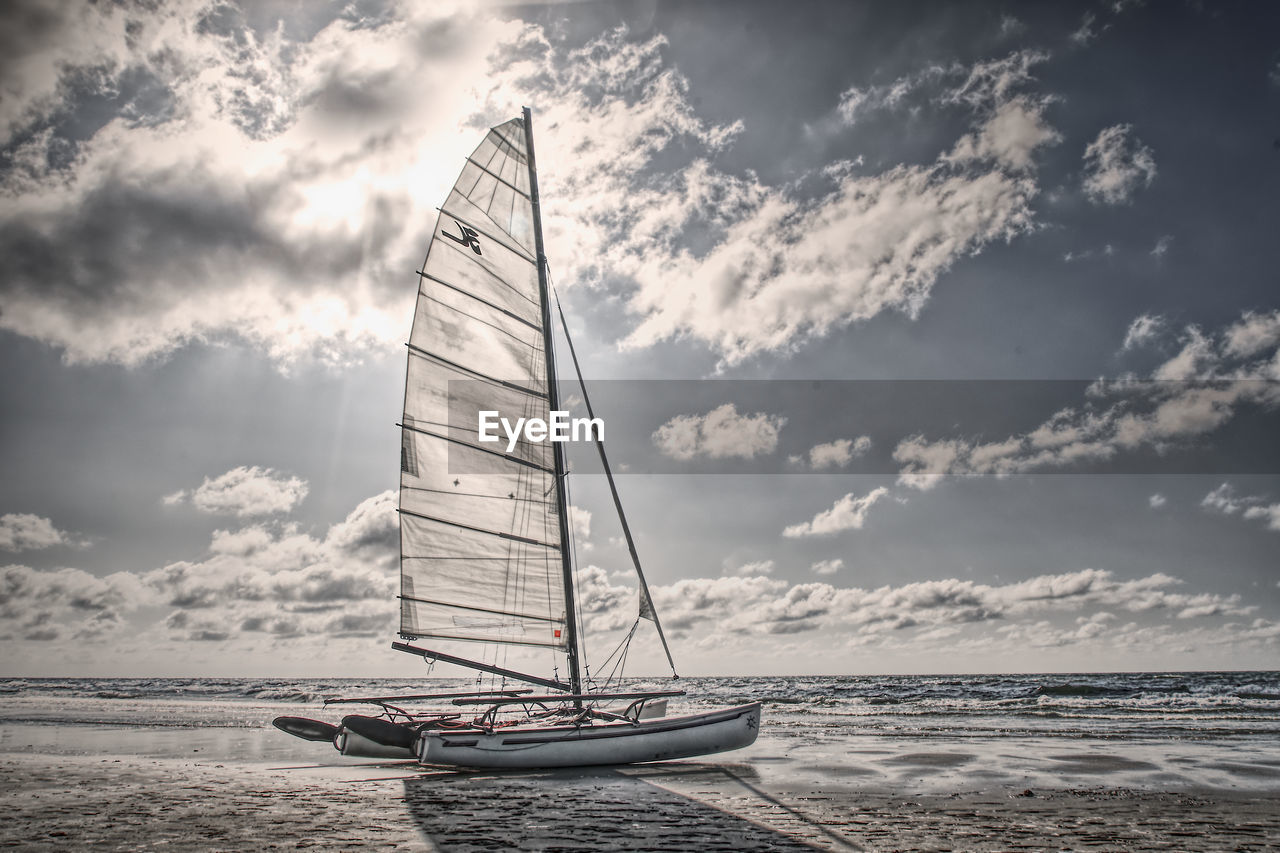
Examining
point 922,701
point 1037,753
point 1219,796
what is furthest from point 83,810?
point 922,701

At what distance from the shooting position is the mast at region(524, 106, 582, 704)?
1948 cm

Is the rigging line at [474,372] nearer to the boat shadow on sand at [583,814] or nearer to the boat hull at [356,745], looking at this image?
the boat hull at [356,745]

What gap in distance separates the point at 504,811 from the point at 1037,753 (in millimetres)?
16503

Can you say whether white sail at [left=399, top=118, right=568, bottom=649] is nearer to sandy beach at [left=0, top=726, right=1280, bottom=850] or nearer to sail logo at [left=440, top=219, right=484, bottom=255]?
sail logo at [left=440, top=219, right=484, bottom=255]

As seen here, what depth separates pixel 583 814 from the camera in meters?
12.0

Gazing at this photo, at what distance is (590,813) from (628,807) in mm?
905

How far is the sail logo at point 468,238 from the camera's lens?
2059 cm

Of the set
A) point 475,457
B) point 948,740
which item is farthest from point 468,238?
point 948,740

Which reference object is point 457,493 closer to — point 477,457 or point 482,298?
point 477,457

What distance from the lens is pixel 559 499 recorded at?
2033 centimetres

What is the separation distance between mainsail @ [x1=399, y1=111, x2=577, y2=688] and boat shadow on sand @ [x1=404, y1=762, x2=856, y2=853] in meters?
3.97

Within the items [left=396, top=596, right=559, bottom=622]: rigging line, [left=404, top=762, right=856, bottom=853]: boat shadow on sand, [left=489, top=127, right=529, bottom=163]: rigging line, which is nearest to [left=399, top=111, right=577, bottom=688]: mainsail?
[left=396, top=596, right=559, bottom=622]: rigging line

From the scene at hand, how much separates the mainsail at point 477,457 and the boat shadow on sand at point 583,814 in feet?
13.0

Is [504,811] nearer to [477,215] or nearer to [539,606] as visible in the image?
[539,606]
